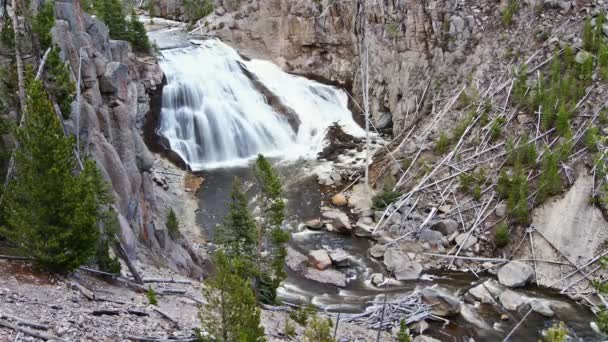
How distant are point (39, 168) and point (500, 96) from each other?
2493cm

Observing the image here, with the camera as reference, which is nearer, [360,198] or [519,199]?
[519,199]

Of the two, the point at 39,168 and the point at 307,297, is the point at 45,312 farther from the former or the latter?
the point at 307,297

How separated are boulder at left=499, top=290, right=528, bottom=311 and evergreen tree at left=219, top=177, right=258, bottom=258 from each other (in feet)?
33.2

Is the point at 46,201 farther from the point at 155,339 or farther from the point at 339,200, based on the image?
the point at 339,200

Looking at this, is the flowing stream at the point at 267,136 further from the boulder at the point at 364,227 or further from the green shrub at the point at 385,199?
the green shrub at the point at 385,199

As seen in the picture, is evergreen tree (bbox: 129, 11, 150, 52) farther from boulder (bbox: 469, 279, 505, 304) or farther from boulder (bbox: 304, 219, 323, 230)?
boulder (bbox: 469, 279, 505, 304)

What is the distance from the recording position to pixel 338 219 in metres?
26.4

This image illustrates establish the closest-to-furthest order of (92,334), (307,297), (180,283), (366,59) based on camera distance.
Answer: (92,334)
(180,283)
(307,297)
(366,59)

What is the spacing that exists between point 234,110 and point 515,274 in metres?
21.7

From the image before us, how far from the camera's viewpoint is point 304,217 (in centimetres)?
2764

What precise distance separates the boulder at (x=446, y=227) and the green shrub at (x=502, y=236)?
6.69ft

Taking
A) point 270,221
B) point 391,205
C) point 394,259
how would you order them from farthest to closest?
point 391,205 → point 394,259 → point 270,221

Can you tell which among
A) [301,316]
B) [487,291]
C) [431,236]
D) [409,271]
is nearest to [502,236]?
[431,236]

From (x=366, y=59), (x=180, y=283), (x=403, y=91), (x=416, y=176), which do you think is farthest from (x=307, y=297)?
(x=366, y=59)
